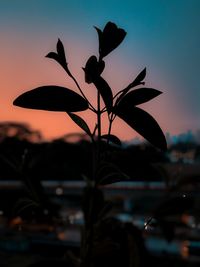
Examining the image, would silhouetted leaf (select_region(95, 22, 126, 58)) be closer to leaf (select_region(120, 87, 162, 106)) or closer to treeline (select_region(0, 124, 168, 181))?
leaf (select_region(120, 87, 162, 106))

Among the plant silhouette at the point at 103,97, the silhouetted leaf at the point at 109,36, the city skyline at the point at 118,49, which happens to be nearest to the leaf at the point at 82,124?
the plant silhouette at the point at 103,97

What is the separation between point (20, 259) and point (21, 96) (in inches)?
52.0

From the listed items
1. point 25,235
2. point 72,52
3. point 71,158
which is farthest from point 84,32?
point 25,235

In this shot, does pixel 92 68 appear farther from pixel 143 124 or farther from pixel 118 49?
pixel 118 49

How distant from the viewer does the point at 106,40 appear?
22.5 inches

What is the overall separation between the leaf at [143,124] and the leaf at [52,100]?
7 cm

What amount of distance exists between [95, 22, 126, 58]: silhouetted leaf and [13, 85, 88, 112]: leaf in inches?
4.0

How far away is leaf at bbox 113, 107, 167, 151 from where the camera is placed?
21.5 inches

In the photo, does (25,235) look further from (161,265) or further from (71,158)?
(161,265)

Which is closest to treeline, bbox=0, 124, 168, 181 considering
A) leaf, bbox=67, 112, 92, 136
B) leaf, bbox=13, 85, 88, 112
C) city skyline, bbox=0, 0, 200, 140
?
city skyline, bbox=0, 0, 200, 140

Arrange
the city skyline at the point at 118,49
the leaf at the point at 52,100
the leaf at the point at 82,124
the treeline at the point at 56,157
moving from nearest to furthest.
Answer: the leaf at the point at 52,100 → the leaf at the point at 82,124 → the city skyline at the point at 118,49 → the treeline at the point at 56,157

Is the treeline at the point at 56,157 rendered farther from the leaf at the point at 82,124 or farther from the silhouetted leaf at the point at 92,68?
the silhouetted leaf at the point at 92,68

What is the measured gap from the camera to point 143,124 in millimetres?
557

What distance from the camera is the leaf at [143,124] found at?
547 mm
